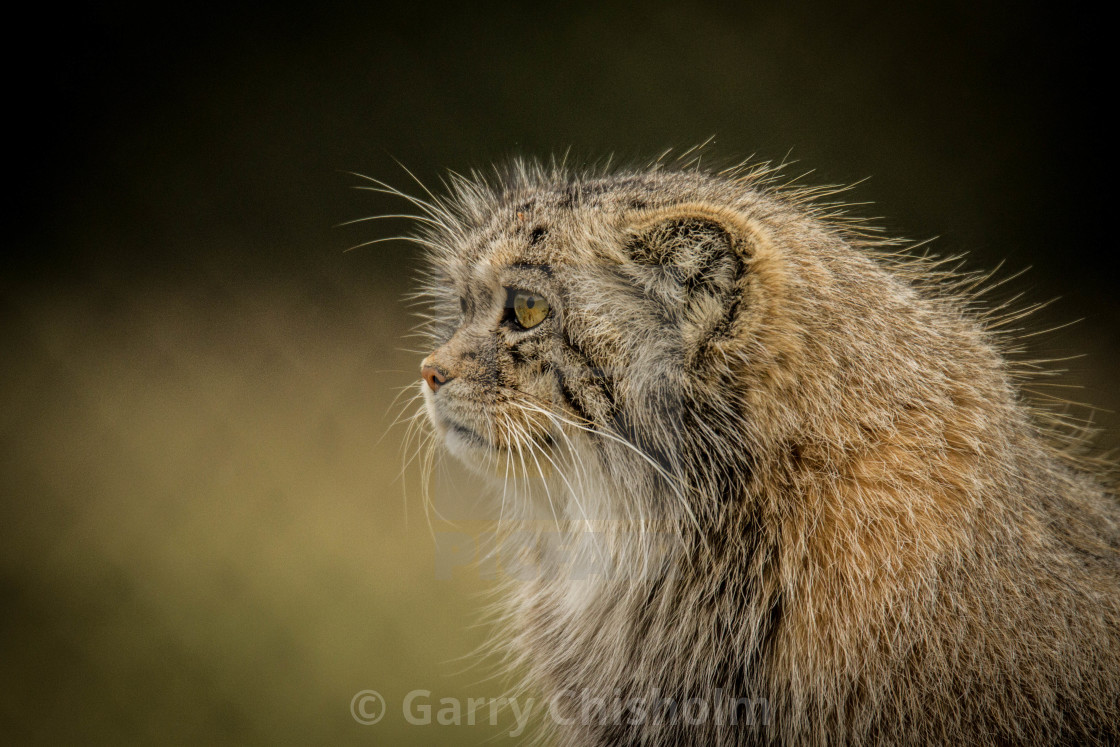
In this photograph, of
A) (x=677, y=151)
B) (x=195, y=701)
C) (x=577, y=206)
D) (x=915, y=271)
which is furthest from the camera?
(x=195, y=701)

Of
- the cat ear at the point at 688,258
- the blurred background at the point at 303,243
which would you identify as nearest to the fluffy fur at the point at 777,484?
the cat ear at the point at 688,258

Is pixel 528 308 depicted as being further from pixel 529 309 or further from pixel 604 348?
pixel 604 348

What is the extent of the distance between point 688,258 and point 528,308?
0.27 meters

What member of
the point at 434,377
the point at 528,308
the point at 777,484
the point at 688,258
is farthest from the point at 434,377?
the point at 777,484

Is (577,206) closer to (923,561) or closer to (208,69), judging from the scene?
(923,561)

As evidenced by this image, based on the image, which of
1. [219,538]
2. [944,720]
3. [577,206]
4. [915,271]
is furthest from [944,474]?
[219,538]

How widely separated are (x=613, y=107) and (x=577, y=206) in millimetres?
695

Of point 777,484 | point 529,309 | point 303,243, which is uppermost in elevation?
point 303,243

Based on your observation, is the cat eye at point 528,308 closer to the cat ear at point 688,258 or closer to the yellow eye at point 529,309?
the yellow eye at point 529,309

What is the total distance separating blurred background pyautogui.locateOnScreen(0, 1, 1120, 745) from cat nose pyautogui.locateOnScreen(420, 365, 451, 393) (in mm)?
649

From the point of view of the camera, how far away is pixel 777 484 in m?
1.10

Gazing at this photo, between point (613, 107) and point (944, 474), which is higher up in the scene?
point (613, 107)

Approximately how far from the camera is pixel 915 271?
1391mm

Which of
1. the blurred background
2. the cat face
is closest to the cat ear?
the cat face
